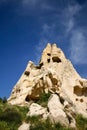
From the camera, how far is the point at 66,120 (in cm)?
4309

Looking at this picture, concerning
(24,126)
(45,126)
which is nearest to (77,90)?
(45,126)

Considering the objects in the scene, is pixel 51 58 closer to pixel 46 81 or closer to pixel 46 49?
pixel 46 49

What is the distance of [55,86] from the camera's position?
170 feet

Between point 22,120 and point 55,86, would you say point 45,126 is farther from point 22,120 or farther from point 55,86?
point 55,86

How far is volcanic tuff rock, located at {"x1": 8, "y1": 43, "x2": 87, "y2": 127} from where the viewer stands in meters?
47.2

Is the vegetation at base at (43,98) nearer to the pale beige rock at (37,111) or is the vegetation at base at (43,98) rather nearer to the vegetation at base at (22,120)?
the vegetation at base at (22,120)

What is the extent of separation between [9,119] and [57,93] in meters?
9.44

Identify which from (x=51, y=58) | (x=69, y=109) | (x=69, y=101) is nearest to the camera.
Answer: (x=69, y=109)

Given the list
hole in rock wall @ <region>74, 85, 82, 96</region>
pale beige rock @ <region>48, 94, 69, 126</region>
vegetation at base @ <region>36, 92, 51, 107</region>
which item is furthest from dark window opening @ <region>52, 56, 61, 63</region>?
pale beige rock @ <region>48, 94, 69, 126</region>

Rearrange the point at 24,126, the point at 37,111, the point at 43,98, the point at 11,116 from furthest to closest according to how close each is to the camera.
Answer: the point at 43,98 < the point at 37,111 < the point at 11,116 < the point at 24,126

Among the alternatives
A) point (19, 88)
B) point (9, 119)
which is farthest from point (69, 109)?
point (19, 88)

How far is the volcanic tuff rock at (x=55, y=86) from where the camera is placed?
155 ft

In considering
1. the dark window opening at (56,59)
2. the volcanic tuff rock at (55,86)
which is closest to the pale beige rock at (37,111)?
the volcanic tuff rock at (55,86)

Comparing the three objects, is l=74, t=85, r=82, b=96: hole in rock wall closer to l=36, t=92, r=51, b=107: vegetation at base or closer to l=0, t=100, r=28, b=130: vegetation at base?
l=36, t=92, r=51, b=107: vegetation at base
